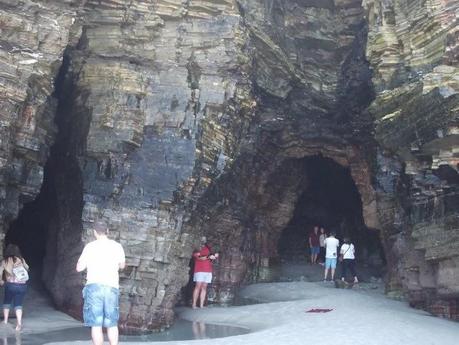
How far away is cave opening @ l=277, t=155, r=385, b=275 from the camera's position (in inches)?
1029

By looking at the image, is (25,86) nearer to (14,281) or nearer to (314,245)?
(14,281)

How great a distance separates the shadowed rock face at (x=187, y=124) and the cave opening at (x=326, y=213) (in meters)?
5.18

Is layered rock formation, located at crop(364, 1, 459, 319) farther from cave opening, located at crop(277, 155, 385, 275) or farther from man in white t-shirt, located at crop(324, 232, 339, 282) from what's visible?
cave opening, located at crop(277, 155, 385, 275)

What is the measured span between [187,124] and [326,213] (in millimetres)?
12509

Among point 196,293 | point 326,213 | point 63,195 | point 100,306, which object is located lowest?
point 196,293

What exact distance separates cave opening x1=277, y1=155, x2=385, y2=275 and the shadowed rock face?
518 cm

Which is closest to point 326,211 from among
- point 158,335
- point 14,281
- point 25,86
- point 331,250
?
point 331,250

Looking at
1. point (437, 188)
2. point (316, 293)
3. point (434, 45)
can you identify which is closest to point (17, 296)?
point (316, 293)

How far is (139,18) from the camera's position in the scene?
1717cm

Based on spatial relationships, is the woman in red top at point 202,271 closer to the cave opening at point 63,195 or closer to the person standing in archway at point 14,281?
the cave opening at point 63,195

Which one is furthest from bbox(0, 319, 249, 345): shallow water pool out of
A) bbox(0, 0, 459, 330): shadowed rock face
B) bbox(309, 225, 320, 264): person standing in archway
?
bbox(309, 225, 320, 264): person standing in archway

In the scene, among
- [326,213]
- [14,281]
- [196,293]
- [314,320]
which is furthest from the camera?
[326,213]

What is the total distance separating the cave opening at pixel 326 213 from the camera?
26125 mm

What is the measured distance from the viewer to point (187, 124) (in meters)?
16.9
